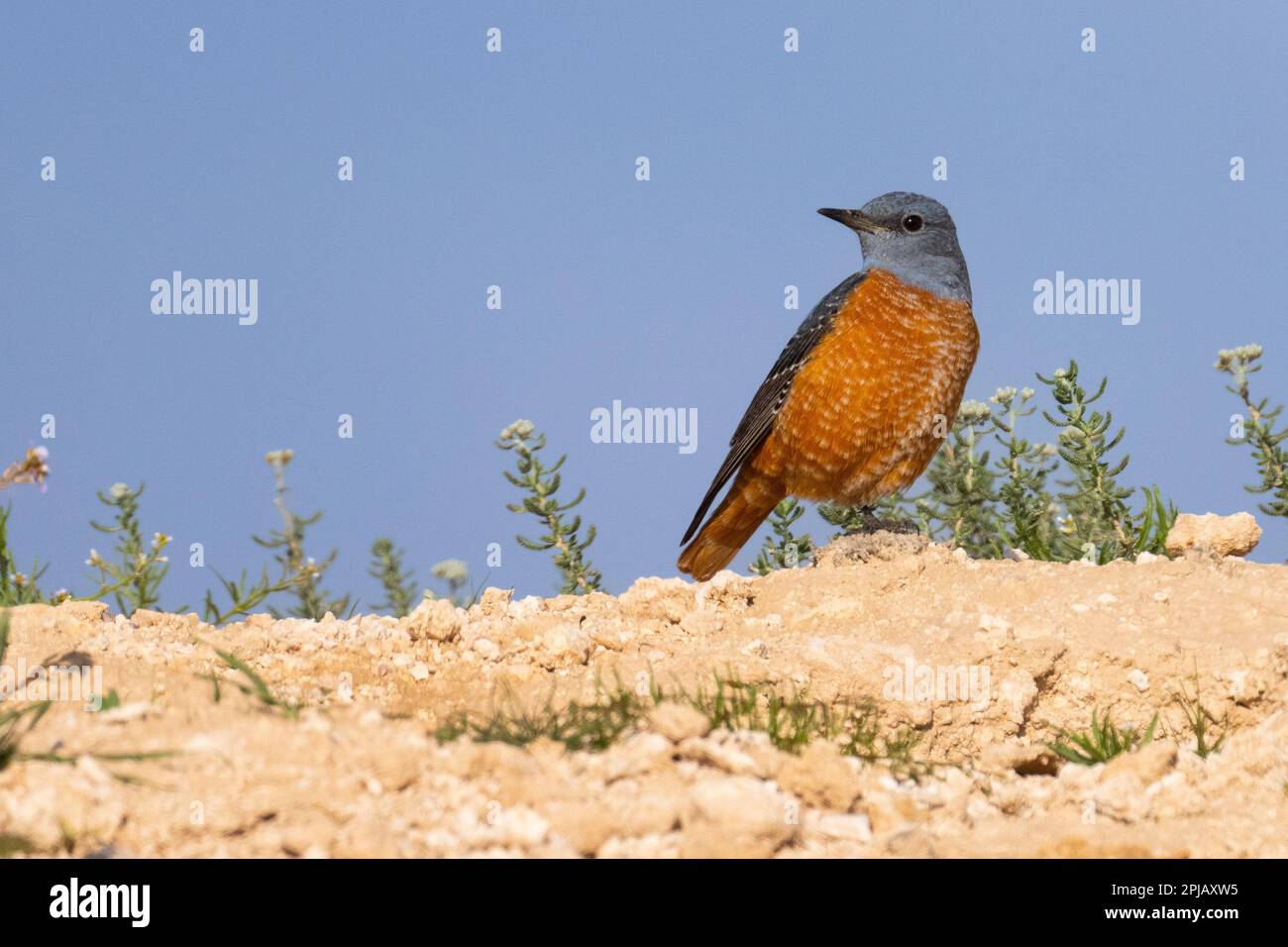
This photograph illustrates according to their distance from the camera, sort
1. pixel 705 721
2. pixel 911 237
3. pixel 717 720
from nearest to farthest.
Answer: pixel 705 721 < pixel 717 720 < pixel 911 237

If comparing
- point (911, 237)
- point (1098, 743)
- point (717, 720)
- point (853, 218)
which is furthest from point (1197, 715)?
point (853, 218)

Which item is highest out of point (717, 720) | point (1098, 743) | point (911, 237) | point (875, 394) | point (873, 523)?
point (911, 237)

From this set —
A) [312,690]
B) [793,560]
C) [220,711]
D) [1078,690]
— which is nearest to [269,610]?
[312,690]

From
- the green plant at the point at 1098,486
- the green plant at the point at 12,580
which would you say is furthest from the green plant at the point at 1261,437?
the green plant at the point at 12,580

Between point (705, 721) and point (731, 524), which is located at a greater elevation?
point (731, 524)

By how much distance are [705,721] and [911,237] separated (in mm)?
4817

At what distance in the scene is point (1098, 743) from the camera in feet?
17.5

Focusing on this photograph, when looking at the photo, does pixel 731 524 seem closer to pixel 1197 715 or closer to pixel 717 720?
pixel 1197 715

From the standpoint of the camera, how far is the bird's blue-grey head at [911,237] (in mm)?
7953

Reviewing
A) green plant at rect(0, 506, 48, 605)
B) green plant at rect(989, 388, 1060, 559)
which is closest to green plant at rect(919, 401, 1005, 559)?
green plant at rect(989, 388, 1060, 559)

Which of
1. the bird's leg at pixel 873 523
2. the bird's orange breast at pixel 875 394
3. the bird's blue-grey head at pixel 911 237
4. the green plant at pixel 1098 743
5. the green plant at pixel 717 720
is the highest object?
the bird's blue-grey head at pixel 911 237

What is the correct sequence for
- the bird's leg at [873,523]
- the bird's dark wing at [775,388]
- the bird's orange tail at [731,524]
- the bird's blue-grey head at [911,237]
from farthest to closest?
1. the bird's leg at [873,523]
2. the bird's orange tail at [731,524]
3. the bird's blue-grey head at [911,237]
4. the bird's dark wing at [775,388]

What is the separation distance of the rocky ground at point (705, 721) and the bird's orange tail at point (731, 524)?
34.0 inches

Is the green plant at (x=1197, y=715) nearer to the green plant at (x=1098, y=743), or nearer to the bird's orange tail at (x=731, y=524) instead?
the green plant at (x=1098, y=743)
